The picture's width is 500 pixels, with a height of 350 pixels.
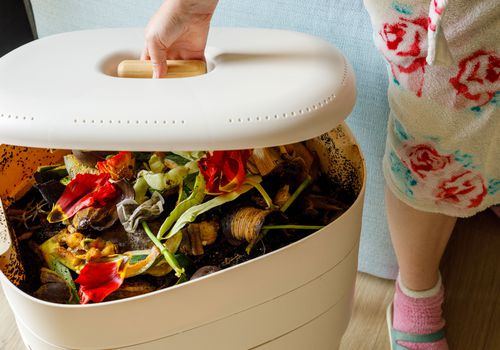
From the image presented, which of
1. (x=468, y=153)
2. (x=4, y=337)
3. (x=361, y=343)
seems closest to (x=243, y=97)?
(x=468, y=153)

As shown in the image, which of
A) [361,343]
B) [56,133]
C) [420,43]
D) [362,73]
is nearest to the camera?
[56,133]

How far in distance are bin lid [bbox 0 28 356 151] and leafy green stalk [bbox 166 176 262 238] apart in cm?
14

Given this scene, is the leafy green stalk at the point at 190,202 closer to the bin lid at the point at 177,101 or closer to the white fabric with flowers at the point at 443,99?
the bin lid at the point at 177,101

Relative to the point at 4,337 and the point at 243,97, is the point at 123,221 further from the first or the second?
the point at 4,337

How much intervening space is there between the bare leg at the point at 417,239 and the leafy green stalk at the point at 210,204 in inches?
→ 10.1

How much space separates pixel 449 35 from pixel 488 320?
56cm

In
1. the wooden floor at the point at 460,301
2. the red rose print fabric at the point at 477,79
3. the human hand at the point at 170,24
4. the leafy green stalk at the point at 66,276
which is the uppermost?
the human hand at the point at 170,24

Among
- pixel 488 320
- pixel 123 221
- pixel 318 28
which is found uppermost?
pixel 318 28

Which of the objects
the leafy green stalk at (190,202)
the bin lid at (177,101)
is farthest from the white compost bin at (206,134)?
the leafy green stalk at (190,202)

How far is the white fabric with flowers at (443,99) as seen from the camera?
0.61m

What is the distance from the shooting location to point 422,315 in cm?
93

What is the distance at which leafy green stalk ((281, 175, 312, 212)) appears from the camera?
0.72 m

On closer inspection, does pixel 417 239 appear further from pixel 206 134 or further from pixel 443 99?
pixel 206 134

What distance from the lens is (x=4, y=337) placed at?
96 cm
